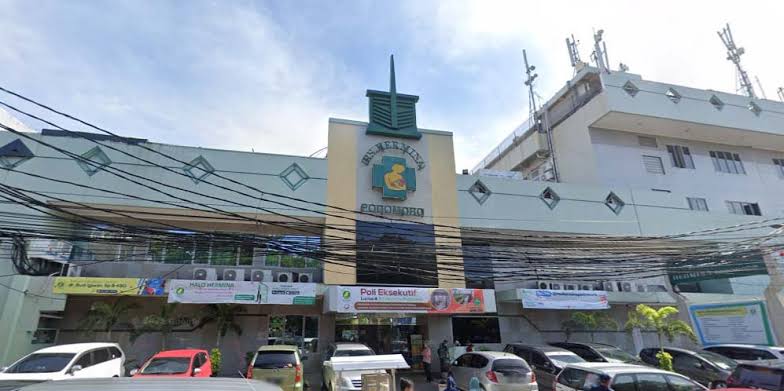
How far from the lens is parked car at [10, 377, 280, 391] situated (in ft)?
10.5

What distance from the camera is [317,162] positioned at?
20391 mm

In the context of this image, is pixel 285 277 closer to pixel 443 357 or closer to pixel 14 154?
pixel 443 357

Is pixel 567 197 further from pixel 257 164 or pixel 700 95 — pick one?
pixel 257 164

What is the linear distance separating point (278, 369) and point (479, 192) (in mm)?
13996

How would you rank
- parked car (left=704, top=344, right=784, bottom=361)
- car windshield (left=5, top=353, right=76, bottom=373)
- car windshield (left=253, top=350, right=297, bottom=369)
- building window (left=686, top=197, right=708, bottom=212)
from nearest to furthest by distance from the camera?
1. car windshield (left=5, top=353, right=76, bottom=373)
2. car windshield (left=253, top=350, right=297, bottom=369)
3. parked car (left=704, top=344, right=784, bottom=361)
4. building window (left=686, top=197, right=708, bottom=212)

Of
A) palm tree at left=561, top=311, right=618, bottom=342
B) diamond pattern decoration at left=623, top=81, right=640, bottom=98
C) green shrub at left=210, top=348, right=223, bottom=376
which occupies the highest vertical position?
diamond pattern decoration at left=623, top=81, right=640, bottom=98

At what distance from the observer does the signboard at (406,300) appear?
54.2 feet

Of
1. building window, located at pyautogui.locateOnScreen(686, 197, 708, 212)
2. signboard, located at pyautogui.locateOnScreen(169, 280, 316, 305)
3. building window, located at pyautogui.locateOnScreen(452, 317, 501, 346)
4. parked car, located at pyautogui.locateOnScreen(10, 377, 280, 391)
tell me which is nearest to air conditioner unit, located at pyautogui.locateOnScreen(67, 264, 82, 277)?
signboard, located at pyautogui.locateOnScreen(169, 280, 316, 305)

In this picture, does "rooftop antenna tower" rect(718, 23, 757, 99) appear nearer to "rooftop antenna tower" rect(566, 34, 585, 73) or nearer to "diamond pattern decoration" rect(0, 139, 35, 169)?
"rooftop antenna tower" rect(566, 34, 585, 73)

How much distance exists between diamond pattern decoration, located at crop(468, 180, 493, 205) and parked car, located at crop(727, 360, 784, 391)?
43.5ft

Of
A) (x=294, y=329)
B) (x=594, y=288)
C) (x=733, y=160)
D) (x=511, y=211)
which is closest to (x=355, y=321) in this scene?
(x=294, y=329)

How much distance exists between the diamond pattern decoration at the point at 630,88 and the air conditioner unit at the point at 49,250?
3178 centimetres

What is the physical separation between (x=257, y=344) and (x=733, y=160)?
34.6 metres

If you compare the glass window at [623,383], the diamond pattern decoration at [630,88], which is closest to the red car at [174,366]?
the glass window at [623,383]
